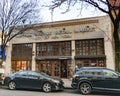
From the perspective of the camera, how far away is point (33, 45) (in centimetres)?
3148

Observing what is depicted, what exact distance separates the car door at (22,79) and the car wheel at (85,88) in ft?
13.4

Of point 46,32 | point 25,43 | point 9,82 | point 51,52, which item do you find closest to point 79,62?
point 51,52

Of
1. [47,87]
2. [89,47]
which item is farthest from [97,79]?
[89,47]

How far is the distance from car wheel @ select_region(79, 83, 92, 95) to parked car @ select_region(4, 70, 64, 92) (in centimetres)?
172

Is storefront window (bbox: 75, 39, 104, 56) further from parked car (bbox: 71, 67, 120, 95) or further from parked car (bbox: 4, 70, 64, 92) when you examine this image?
parked car (bbox: 71, 67, 120, 95)

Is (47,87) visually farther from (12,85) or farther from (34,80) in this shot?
(12,85)

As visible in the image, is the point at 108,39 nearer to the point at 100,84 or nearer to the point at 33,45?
the point at 33,45

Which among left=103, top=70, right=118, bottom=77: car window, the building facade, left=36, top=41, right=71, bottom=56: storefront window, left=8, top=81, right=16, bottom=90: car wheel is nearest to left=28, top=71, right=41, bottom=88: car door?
left=8, top=81, right=16, bottom=90: car wheel

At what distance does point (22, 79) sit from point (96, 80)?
5.46 meters

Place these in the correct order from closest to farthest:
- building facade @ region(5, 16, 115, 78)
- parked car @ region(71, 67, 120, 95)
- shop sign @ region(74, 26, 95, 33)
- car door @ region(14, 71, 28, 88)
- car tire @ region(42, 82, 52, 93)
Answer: parked car @ region(71, 67, 120, 95), car tire @ region(42, 82, 52, 93), car door @ region(14, 71, 28, 88), building facade @ region(5, 16, 115, 78), shop sign @ region(74, 26, 95, 33)

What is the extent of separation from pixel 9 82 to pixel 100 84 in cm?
689

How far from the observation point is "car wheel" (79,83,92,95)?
50.3 feet

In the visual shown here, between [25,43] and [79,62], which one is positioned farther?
[25,43]

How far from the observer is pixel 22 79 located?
17.1m
